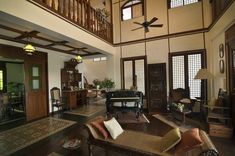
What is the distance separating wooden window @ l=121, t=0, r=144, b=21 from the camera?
23.8 ft

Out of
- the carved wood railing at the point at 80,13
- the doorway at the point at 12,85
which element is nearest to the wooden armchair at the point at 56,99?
the doorway at the point at 12,85

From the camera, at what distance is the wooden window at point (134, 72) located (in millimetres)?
7211

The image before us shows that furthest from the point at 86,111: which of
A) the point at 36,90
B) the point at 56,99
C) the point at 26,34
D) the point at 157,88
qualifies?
the point at 26,34

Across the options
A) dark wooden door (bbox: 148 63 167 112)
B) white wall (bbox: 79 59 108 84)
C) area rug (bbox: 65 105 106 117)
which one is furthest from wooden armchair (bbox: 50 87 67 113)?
white wall (bbox: 79 59 108 84)

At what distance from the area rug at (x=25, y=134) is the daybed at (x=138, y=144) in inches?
73.4

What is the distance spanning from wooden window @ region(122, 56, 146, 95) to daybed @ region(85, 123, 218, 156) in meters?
4.40

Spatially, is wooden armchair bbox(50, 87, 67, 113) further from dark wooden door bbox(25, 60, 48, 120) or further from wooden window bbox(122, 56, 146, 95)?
wooden window bbox(122, 56, 146, 95)

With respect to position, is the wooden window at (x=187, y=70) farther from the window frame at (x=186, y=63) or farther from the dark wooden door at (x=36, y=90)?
the dark wooden door at (x=36, y=90)

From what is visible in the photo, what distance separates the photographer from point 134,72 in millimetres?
7398

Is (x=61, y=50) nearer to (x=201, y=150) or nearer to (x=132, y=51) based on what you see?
(x=132, y=51)

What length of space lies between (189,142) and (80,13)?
4.80 metres

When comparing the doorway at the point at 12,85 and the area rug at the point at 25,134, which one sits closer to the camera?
the area rug at the point at 25,134

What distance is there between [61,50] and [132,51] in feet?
11.7

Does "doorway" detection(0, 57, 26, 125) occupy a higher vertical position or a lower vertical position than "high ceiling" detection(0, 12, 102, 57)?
lower
